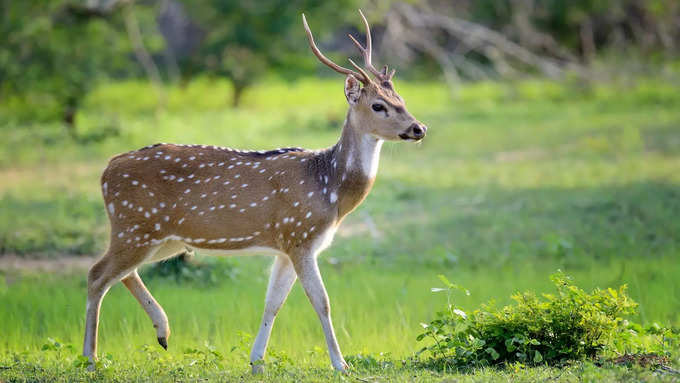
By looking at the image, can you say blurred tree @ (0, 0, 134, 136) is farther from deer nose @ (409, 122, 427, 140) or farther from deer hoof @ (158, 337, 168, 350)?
deer nose @ (409, 122, 427, 140)

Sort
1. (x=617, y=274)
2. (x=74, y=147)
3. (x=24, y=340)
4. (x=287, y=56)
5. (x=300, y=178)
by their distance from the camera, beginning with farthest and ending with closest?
(x=287, y=56)
(x=74, y=147)
(x=617, y=274)
(x=24, y=340)
(x=300, y=178)

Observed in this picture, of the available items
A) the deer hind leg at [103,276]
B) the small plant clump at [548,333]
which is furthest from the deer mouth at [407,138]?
the deer hind leg at [103,276]

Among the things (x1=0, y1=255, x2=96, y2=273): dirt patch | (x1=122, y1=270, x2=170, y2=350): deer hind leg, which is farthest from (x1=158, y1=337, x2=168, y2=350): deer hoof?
(x1=0, y1=255, x2=96, y2=273): dirt patch

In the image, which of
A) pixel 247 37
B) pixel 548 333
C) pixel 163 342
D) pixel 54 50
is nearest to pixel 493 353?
pixel 548 333

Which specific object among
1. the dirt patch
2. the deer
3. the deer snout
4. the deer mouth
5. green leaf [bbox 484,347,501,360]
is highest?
the deer snout

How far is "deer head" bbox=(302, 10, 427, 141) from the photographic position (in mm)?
6266

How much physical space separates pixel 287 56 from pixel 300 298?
1471 centimetres

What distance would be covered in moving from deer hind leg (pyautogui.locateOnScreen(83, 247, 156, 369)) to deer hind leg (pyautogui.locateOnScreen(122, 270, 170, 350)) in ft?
0.87

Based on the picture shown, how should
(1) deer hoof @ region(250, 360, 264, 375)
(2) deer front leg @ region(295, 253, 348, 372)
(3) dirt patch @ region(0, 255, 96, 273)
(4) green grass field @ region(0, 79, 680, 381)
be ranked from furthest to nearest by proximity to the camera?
(3) dirt patch @ region(0, 255, 96, 273) → (4) green grass field @ region(0, 79, 680, 381) → (2) deer front leg @ region(295, 253, 348, 372) → (1) deer hoof @ region(250, 360, 264, 375)

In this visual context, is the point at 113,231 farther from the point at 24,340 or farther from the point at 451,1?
the point at 451,1

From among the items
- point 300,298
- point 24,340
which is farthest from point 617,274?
point 24,340

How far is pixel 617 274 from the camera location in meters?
8.42

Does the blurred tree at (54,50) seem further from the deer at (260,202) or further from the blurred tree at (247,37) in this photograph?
the deer at (260,202)

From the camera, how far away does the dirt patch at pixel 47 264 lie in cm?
938
